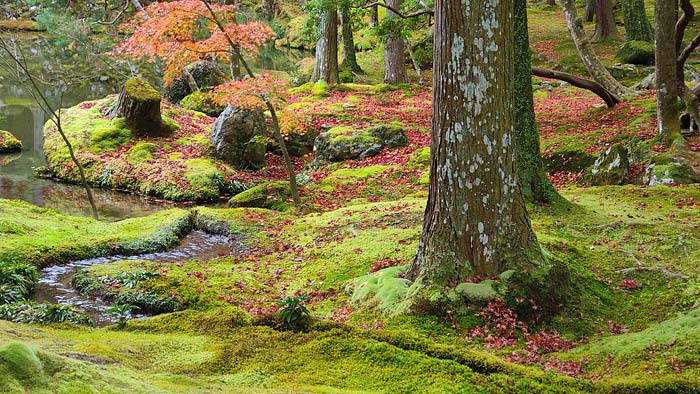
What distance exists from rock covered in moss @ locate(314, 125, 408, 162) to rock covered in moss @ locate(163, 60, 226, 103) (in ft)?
33.7

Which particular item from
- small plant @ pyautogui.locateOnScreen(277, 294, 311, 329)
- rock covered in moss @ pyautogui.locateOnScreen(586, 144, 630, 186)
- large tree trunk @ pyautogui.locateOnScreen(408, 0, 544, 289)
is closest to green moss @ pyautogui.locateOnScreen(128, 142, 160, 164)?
rock covered in moss @ pyautogui.locateOnScreen(586, 144, 630, 186)

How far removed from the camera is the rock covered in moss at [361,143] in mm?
17609

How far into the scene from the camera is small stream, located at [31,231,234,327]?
8.34 m

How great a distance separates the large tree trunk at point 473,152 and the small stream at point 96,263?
14.6ft

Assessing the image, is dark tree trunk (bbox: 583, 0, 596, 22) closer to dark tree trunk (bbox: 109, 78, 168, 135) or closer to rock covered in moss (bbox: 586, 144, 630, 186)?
rock covered in moss (bbox: 586, 144, 630, 186)

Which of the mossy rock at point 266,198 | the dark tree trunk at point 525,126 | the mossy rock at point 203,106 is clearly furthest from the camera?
the mossy rock at point 203,106

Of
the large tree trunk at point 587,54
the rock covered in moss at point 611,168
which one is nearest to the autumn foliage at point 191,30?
the rock covered in moss at point 611,168

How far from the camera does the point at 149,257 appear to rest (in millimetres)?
10984

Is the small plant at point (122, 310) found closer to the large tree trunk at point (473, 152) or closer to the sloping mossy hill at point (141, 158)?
the large tree trunk at point (473, 152)

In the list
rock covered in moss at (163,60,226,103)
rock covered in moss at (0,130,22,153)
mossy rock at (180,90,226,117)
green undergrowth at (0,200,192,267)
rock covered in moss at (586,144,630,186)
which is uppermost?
rock covered in moss at (163,60,226,103)

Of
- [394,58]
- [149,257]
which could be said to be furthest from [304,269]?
[394,58]

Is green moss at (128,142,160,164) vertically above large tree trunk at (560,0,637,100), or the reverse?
large tree trunk at (560,0,637,100)

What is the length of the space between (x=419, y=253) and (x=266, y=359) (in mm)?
3621

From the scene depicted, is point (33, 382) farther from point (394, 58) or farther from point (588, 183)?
point (394, 58)
